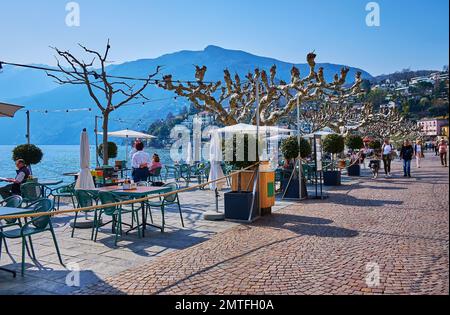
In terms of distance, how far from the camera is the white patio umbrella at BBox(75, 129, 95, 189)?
26.8 feet

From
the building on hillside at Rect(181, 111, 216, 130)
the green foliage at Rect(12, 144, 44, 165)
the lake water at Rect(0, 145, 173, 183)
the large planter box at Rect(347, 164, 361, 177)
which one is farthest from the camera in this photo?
the building on hillside at Rect(181, 111, 216, 130)

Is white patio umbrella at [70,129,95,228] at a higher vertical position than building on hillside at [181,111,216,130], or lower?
lower

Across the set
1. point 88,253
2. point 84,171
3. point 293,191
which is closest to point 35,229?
point 88,253

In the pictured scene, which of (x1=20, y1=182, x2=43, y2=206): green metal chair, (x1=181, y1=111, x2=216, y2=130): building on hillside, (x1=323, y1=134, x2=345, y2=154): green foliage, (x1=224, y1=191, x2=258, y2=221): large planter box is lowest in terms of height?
(x1=224, y1=191, x2=258, y2=221): large planter box

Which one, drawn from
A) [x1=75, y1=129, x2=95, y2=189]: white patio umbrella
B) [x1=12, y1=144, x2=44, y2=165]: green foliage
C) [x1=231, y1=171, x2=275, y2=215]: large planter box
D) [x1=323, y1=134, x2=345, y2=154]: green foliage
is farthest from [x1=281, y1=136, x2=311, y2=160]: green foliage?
[x1=12, y1=144, x2=44, y2=165]: green foliage

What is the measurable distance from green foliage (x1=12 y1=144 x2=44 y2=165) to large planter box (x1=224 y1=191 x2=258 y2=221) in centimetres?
733

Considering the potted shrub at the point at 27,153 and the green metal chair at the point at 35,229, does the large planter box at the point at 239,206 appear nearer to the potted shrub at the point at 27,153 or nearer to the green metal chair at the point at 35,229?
the green metal chair at the point at 35,229

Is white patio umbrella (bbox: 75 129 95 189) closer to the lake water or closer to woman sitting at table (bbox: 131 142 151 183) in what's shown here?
woman sitting at table (bbox: 131 142 151 183)

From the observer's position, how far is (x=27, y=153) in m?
12.0

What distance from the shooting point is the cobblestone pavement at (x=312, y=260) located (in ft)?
13.0

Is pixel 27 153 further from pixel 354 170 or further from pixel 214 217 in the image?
pixel 354 170

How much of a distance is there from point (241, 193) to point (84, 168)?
11.2ft

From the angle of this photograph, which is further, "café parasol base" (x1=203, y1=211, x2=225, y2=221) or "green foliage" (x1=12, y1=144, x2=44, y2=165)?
"green foliage" (x1=12, y1=144, x2=44, y2=165)
